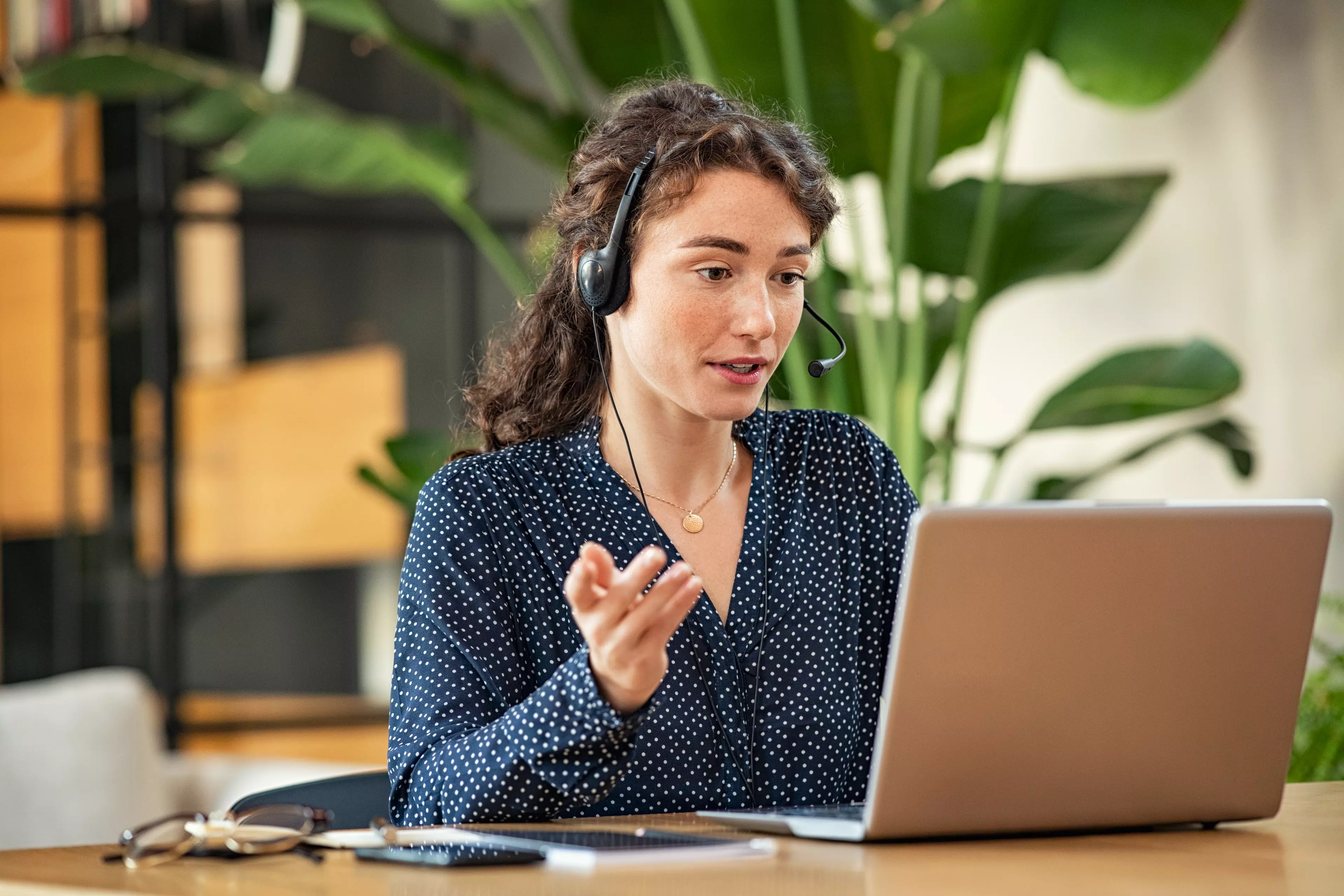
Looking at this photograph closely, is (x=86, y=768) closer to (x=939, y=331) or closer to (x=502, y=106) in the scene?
(x=502, y=106)

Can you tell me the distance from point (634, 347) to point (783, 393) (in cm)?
95

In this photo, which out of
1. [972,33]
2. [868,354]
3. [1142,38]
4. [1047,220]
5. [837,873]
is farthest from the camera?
[868,354]

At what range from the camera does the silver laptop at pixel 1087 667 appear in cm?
99

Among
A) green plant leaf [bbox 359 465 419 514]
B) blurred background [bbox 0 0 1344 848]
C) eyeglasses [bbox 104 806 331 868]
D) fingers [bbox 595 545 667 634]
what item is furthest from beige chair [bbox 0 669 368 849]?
fingers [bbox 595 545 667 634]

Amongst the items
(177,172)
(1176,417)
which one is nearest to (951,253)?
(1176,417)

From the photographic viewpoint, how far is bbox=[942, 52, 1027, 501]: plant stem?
275 cm

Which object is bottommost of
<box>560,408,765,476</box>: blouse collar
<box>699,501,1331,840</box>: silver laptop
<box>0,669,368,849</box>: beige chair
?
<box>0,669,368,849</box>: beige chair

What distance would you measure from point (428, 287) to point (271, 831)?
14.6ft

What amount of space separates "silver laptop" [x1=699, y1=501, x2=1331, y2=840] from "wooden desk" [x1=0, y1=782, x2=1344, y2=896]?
3 centimetres

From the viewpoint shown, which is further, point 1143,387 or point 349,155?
point 349,155

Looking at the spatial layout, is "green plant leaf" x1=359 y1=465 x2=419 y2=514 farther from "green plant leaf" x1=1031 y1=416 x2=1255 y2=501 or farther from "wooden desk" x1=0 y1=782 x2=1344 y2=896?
"wooden desk" x1=0 y1=782 x2=1344 y2=896

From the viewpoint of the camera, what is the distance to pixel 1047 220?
2836 mm

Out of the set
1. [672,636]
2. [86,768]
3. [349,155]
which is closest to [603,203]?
[672,636]

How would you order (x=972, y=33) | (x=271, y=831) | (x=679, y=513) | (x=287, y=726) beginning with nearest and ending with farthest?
(x=271, y=831) → (x=679, y=513) → (x=972, y=33) → (x=287, y=726)
